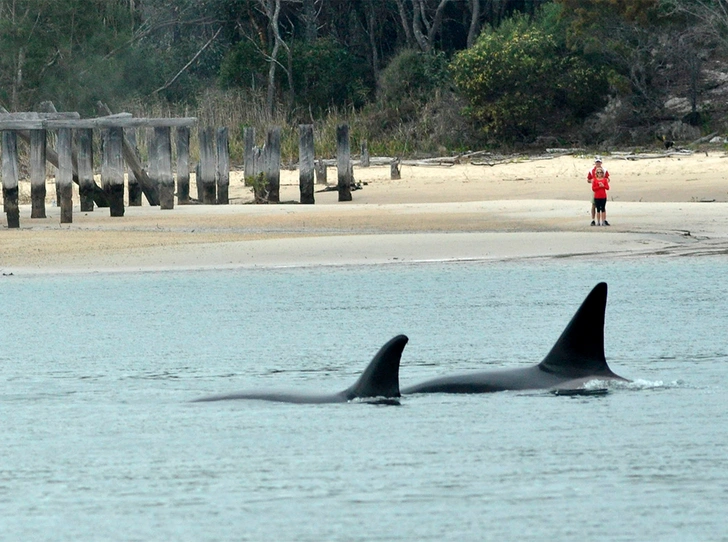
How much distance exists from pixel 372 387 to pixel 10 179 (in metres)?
16.1

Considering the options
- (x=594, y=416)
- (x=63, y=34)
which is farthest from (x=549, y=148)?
(x=594, y=416)

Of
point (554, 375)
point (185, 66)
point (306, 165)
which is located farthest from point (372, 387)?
point (185, 66)

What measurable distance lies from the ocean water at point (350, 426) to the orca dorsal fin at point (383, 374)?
0.39ft

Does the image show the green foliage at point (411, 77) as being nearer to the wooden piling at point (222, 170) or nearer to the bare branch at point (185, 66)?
the bare branch at point (185, 66)

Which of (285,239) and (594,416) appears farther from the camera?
(285,239)

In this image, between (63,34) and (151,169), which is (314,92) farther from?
(151,169)

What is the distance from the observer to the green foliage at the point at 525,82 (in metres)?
33.4

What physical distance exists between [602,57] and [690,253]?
56.3 feet

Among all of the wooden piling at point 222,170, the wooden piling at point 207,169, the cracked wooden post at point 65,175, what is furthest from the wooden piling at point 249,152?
the cracked wooden post at point 65,175

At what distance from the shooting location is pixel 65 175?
79.9 ft

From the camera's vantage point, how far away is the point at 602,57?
111 feet

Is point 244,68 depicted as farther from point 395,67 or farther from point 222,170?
point 222,170

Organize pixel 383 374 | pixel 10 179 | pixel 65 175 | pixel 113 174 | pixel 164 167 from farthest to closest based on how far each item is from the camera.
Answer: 1. pixel 164 167
2. pixel 113 174
3. pixel 65 175
4. pixel 10 179
5. pixel 383 374

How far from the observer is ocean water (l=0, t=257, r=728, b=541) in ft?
20.0
